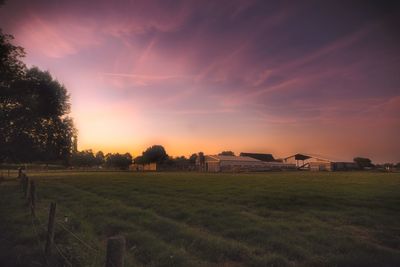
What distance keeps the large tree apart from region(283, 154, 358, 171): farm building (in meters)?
86.3

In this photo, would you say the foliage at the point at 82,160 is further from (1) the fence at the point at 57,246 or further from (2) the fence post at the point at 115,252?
(2) the fence post at the point at 115,252

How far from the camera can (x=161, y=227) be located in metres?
15.1

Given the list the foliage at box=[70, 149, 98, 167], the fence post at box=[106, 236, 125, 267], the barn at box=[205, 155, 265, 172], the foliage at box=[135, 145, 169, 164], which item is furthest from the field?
the foliage at box=[70, 149, 98, 167]

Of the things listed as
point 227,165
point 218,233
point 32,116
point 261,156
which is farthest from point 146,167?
point 218,233

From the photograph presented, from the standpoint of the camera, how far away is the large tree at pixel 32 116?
144ft

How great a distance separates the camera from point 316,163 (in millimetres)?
116375

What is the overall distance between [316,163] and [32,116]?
9586 centimetres

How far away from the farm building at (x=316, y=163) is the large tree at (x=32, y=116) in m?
86.3

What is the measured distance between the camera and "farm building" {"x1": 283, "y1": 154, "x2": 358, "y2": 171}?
113 m

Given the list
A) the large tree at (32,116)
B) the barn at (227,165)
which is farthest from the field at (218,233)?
the barn at (227,165)

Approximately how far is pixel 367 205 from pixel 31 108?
42.7 meters

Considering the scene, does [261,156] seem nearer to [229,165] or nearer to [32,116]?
[229,165]

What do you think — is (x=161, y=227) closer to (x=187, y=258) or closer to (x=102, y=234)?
(x=102, y=234)

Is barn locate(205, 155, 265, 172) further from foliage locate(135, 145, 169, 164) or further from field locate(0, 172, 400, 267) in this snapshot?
field locate(0, 172, 400, 267)
